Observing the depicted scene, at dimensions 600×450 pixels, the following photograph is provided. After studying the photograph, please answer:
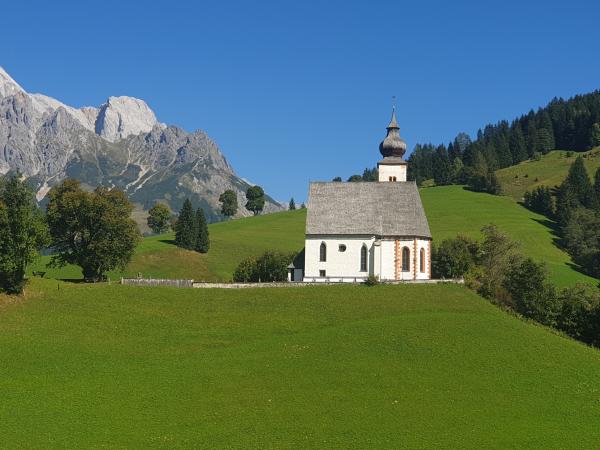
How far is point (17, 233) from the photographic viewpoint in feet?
196

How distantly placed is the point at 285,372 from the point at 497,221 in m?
110

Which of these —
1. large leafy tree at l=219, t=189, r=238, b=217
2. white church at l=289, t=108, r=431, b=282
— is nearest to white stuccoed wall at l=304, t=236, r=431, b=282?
white church at l=289, t=108, r=431, b=282

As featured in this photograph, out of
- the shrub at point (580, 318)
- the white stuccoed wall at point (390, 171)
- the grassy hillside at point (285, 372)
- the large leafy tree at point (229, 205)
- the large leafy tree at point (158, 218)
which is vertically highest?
the large leafy tree at point (229, 205)

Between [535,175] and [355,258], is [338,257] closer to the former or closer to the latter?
[355,258]

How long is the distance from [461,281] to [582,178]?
338ft

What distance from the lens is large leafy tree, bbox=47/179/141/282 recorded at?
235 feet

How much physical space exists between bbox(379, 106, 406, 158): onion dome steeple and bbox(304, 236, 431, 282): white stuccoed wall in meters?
15.8

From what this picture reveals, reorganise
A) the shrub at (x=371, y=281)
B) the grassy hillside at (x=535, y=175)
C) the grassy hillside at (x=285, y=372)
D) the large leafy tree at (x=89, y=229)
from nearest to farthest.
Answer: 1. the grassy hillside at (x=285, y=372)
2. the shrub at (x=371, y=281)
3. the large leafy tree at (x=89, y=229)
4. the grassy hillside at (x=535, y=175)

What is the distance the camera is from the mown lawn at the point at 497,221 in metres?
123

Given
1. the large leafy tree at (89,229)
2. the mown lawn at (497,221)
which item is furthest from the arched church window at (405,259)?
the mown lawn at (497,221)

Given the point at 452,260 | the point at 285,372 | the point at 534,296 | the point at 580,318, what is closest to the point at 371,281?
the point at 534,296

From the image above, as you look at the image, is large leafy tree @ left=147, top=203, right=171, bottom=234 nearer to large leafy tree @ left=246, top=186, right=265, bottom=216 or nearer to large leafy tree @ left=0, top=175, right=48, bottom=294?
large leafy tree @ left=246, top=186, right=265, bottom=216

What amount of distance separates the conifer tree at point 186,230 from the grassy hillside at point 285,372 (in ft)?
180

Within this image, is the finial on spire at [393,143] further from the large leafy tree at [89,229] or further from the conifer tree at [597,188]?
the conifer tree at [597,188]
